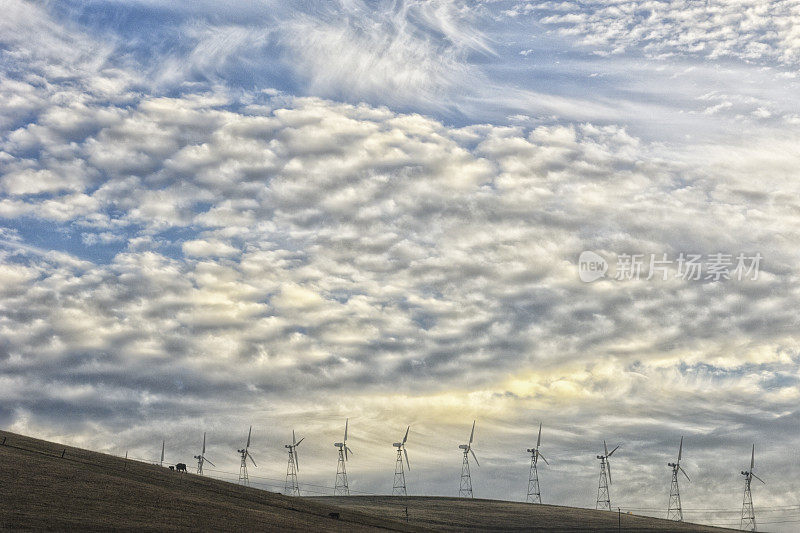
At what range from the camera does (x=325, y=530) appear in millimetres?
108688

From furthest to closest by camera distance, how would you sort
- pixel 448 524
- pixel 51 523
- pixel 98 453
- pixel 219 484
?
pixel 448 524
pixel 98 453
pixel 219 484
pixel 51 523

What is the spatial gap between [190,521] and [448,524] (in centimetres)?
11221

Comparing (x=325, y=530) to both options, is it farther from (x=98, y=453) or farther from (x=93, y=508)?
(x=98, y=453)

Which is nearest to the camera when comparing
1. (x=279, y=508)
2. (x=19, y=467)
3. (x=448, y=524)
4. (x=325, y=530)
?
(x=325, y=530)

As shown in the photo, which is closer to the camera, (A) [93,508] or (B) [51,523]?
(B) [51,523]

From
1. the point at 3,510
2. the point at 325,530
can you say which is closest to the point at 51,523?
the point at 3,510

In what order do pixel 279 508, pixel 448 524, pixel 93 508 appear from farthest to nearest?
1. pixel 448 524
2. pixel 279 508
3. pixel 93 508

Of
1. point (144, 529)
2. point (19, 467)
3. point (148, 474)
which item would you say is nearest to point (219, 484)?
point (148, 474)

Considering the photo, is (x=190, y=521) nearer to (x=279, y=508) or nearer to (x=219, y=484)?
(x=279, y=508)

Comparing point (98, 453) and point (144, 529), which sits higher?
point (98, 453)

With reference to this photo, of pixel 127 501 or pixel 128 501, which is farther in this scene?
pixel 128 501

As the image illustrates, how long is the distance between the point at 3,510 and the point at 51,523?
7019 mm

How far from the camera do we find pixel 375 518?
145500mm

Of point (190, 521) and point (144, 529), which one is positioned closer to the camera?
point (144, 529)
